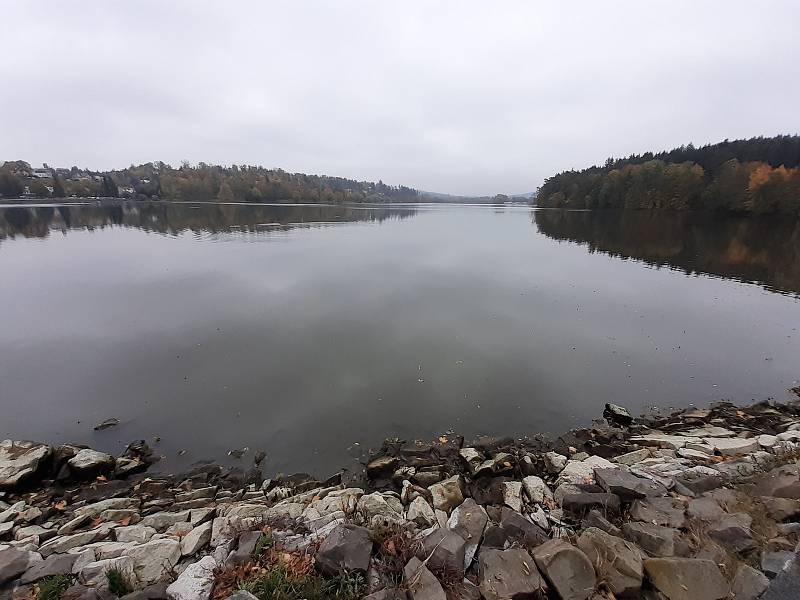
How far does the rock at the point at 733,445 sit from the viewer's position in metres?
8.47

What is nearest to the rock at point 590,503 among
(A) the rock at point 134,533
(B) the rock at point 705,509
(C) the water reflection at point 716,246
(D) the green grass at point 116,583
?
(B) the rock at point 705,509

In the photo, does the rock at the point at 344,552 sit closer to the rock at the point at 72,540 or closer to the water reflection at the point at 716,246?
the rock at the point at 72,540

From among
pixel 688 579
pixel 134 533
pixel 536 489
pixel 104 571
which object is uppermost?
pixel 688 579

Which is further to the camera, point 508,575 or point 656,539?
point 656,539

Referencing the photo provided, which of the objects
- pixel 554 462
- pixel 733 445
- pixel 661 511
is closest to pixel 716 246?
pixel 733 445

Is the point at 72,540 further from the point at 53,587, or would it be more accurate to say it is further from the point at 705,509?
the point at 705,509

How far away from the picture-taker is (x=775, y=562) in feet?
13.3

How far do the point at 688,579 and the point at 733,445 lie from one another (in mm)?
6951

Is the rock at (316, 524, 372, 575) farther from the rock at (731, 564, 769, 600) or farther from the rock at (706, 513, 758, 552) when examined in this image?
the rock at (706, 513, 758, 552)

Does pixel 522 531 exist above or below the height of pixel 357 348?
above

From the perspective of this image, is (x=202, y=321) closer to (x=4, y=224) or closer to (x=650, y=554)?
(x=650, y=554)

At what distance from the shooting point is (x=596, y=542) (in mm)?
4785

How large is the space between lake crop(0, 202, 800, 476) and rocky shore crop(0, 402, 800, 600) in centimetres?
115

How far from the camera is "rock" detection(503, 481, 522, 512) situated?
6961 millimetres
